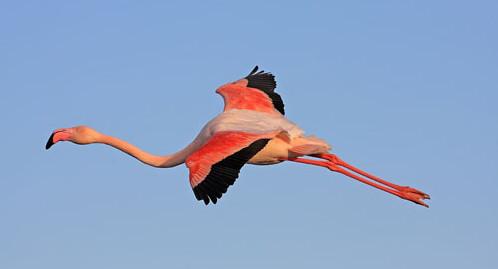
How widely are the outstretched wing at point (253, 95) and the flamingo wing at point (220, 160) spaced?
3.07m

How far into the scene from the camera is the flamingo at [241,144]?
1773 centimetres

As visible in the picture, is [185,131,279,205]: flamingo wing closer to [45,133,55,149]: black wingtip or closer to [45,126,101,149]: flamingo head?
[45,126,101,149]: flamingo head

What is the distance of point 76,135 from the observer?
72.0 ft

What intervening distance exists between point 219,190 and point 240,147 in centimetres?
152

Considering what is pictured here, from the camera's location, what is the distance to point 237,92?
22922mm

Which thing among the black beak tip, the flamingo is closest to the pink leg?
the flamingo

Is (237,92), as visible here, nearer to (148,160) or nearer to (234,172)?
(148,160)

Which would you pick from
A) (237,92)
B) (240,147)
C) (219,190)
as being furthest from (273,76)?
(219,190)

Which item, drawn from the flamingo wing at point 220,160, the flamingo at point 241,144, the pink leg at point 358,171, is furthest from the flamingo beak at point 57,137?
the pink leg at point 358,171

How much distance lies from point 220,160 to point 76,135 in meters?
4.99

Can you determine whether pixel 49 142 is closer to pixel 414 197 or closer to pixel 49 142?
pixel 49 142

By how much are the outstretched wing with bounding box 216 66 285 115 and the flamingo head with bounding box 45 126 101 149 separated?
8.96 feet

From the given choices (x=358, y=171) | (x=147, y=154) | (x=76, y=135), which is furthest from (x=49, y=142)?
(x=358, y=171)

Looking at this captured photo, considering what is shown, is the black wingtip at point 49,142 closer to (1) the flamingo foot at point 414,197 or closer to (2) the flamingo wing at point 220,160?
(2) the flamingo wing at point 220,160
